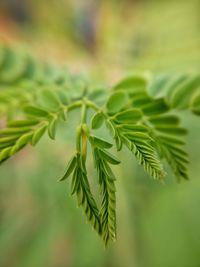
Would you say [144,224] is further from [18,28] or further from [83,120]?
[18,28]

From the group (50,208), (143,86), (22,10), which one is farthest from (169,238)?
(22,10)

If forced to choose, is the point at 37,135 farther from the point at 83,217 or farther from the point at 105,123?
the point at 83,217

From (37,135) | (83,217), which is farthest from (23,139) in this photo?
(83,217)

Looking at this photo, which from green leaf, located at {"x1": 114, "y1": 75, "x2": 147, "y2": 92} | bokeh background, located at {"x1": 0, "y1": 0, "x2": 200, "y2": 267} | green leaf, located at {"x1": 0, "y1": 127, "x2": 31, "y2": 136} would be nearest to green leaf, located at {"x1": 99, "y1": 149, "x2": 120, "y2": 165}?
green leaf, located at {"x1": 0, "y1": 127, "x2": 31, "y2": 136}

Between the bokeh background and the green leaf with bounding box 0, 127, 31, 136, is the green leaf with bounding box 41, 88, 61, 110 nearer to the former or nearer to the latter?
the green leaf with bounding box 0, 127, 31, 136

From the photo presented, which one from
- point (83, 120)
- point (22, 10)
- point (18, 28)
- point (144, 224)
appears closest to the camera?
point (83, 120)
